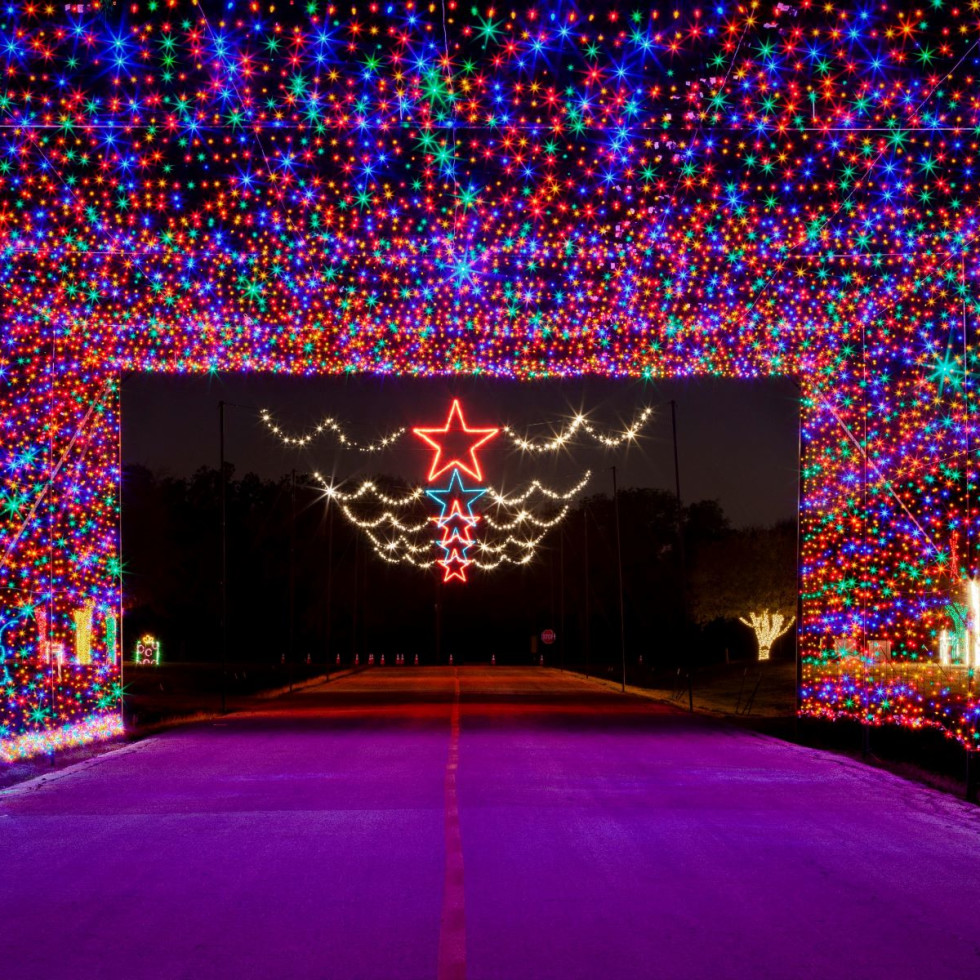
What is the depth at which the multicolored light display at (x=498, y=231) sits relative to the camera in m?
11.7

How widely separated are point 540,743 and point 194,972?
14461mm

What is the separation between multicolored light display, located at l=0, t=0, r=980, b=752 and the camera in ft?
38.5

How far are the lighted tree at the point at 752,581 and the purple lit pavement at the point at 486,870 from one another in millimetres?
45211

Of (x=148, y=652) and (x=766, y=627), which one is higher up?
(x=766, y=627)

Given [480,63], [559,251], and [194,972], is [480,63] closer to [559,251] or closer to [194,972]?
[559,251]

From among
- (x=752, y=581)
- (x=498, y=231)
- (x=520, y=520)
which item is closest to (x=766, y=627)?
(x=752, y=581)

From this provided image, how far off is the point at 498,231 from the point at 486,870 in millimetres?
8618

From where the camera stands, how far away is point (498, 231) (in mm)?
15758

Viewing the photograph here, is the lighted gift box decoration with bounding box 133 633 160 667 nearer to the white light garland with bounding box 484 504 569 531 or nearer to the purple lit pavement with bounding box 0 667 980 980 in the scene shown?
the white light garland with bounding box 484 504 569 531

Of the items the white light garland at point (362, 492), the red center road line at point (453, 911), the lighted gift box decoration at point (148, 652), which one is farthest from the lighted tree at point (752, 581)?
the red center road line at point (453, 911)

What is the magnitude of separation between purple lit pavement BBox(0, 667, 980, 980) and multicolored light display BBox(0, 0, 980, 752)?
176 inches

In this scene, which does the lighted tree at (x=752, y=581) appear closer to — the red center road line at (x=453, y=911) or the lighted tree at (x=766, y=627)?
the lighted tree at (x=766, y=627)

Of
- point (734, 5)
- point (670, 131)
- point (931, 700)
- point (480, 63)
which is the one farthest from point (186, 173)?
point (931, 700)

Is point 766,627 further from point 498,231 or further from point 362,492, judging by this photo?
point 498,231
